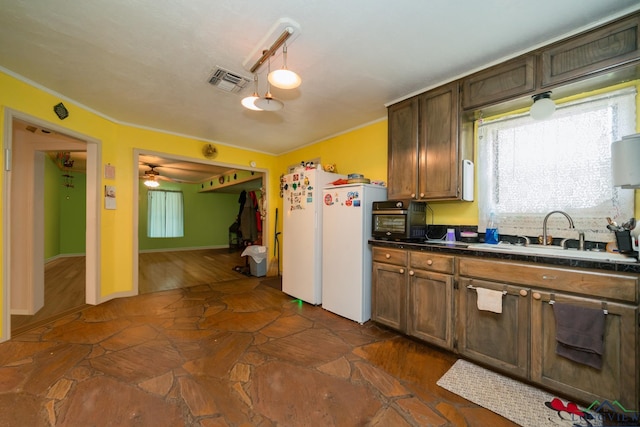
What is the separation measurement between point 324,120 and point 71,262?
699 cm

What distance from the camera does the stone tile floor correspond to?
4.67ft

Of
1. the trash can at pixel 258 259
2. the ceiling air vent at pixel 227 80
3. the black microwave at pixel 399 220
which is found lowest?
the trash can at pixel 258 259

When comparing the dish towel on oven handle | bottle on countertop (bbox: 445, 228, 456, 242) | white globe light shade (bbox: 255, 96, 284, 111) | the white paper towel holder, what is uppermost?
white globe light shade (bbox: 255, 96, 284, 111)

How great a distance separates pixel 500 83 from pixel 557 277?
1.54 metres

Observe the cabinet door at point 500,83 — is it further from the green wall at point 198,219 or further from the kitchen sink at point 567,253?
the green wall at point 198,219

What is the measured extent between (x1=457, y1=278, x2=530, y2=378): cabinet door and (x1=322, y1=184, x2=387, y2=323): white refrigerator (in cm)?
98

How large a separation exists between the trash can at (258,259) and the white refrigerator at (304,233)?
3.92 feet

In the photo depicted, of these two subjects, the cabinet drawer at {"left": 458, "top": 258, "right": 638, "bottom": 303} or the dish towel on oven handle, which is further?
the dish towel on oven handle

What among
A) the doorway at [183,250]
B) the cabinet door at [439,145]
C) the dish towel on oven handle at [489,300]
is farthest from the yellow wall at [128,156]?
the dish towel on oven handle at [489,300]

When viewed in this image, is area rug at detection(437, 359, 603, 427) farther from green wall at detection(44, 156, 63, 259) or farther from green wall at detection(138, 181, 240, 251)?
green wall at detection(138, 181, 240, 251)

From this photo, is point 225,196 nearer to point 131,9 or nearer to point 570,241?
point 131,9

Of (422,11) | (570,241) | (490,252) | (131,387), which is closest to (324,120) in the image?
(422,11)

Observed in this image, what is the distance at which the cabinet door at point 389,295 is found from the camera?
7.70 ft

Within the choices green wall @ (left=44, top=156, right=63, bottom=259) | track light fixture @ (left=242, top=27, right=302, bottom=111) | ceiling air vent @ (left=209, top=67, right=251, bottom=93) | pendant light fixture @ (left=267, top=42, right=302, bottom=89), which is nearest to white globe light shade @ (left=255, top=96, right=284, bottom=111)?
track light fixture @ (left=242, top=27, right=302, bottom=111)
